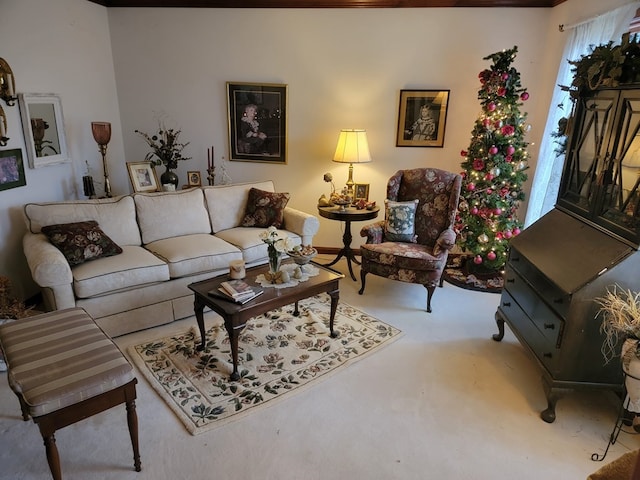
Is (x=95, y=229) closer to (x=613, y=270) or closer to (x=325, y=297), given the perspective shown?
(x=325, y=297)

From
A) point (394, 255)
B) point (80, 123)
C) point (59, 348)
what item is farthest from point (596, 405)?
point (80, 123)

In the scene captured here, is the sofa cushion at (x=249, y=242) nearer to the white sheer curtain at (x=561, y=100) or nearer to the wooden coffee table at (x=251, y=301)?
the wooden coffee table at (x=251, y=301)

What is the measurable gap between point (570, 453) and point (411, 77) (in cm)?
362

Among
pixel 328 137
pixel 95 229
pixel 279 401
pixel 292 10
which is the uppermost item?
pixel 292 10

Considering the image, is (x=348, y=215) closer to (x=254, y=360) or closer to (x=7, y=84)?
(x=254, y=360)

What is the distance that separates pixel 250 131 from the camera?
472cm

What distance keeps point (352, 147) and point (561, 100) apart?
1.93 metres

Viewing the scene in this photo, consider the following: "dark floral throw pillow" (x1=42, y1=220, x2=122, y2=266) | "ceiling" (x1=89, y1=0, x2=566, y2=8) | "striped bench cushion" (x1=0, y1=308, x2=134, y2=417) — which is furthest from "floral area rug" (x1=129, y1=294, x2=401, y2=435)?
"ceiling" (x1=89, y1=0, x2=566, y2=8)

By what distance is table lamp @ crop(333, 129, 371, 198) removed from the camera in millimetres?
4172

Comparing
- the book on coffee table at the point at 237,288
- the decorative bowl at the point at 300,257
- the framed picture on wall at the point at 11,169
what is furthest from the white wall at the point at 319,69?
the book on coffee table at the point at 237,288

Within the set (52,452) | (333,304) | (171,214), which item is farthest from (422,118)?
(52,452)

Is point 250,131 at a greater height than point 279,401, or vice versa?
point 250,131

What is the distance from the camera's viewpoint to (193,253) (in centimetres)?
333

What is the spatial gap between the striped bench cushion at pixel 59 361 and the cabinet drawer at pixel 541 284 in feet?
7.17
